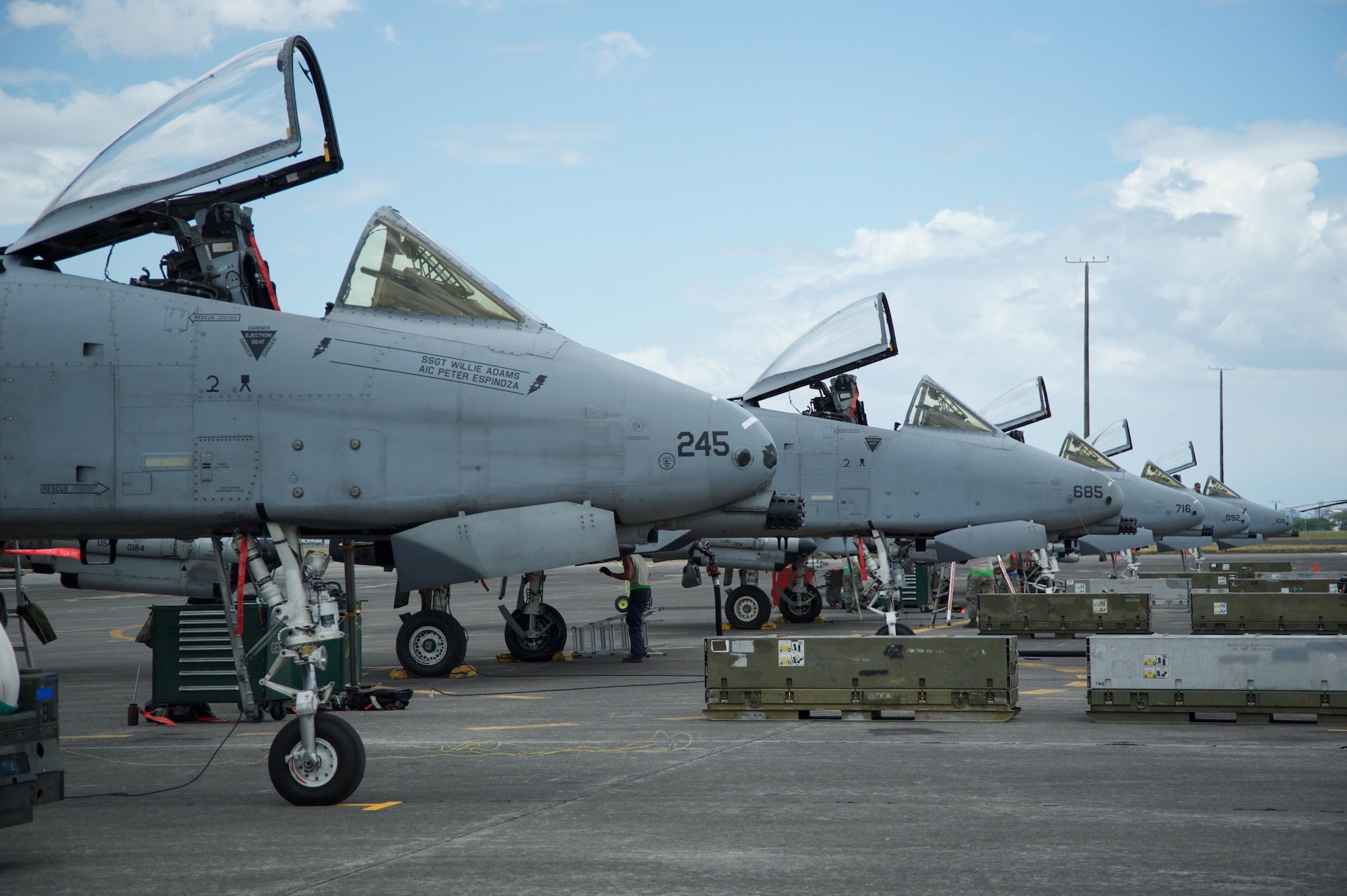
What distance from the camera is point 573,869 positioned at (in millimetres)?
5617

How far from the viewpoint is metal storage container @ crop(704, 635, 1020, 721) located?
415 inches

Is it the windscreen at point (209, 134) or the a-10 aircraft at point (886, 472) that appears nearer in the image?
the windscreen at point (209, 134)

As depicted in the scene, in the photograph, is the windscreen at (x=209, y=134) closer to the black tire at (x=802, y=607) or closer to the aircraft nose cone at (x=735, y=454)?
the aircraft nose cone at (x=735, y=454)

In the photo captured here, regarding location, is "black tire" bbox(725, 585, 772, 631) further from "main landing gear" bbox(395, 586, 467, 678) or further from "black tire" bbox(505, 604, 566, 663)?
"main landing gear" bbox(395, 586, 467, 678)

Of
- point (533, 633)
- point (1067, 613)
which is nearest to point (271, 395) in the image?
point (533, 633)

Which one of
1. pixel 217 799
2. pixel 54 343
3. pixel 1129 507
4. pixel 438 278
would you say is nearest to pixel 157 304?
pixel 54 343

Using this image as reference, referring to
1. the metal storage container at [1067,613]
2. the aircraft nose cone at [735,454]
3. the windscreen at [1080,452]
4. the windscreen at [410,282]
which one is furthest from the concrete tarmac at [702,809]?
the windscreen at [1080,452]

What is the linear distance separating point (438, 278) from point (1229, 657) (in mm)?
7423

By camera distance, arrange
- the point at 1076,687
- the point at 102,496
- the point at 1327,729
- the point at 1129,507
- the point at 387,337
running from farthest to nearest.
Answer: the point at 1129,507 < the point at 1076,687 < the point at 1327,729 < the point at 387,337 < the point at 102,496

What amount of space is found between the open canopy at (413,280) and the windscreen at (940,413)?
10.6 meters

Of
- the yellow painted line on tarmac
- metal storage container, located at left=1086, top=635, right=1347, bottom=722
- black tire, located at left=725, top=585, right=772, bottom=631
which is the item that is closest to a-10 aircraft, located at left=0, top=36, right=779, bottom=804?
the yellow painted line on tarmac

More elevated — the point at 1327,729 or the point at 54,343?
the point at 54,343

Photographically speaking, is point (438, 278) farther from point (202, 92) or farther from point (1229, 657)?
point (1229, 657)

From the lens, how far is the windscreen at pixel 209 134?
25.2 ft
